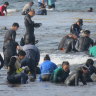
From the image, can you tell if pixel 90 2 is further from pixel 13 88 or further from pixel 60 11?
pixel 13 88

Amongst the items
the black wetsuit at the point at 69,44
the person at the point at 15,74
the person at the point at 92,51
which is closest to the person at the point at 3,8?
the black wetsuit at the point at 69,44

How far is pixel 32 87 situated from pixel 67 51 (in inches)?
355

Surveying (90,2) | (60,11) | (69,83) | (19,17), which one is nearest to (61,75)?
(69,83)

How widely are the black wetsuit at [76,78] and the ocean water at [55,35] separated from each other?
29cm

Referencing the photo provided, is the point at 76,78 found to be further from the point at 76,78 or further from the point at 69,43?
the point at 69,43

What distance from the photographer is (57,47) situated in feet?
94.7

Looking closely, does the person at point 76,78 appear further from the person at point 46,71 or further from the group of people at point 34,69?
the person at point 46,71

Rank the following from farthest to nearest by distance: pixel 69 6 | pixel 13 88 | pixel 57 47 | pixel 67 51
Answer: pixel 69 6
pixel 57 47
pixel 67 51
pixel 13 88

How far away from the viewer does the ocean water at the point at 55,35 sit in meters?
17.0

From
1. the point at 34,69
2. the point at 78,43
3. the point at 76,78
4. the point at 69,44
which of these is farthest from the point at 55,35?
the point at 76,78

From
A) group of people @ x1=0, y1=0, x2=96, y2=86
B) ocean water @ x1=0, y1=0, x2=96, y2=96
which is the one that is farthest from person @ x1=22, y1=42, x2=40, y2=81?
ocean water @ x1=0, y1=0, x2=96, y2=96

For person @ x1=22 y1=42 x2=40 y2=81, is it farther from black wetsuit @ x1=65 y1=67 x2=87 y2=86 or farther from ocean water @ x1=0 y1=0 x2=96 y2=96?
black wetsuit @ x1=65 y1=67 x2=87 y2=86

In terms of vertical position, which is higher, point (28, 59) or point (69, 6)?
point (28, 59)

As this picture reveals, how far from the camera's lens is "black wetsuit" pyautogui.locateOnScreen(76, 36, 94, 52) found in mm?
26938
